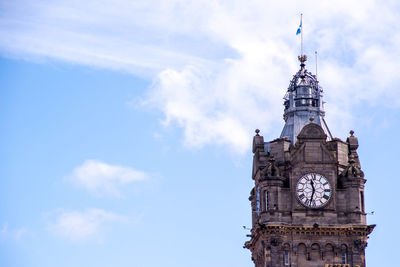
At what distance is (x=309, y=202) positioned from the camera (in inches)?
5162

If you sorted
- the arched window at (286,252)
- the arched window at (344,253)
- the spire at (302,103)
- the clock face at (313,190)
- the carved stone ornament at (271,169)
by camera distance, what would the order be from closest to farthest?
the arched window at (286,252), the arched window at (344,253), the clock face at (313,190), the carved stone ornament at (271,169), the spire at (302,103)

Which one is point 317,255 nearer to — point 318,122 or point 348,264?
point 348,264

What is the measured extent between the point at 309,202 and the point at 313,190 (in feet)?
4.75

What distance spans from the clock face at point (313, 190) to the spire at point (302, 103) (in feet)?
24.5

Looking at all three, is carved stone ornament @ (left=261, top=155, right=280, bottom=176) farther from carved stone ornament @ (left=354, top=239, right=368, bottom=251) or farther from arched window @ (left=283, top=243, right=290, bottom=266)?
carved stone ornament @ (left=354, top=239, right=368, bottom=251)

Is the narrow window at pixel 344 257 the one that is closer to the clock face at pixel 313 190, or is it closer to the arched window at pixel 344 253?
the arched window at pixel 344 253

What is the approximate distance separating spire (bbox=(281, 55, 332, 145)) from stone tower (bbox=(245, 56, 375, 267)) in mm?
2210

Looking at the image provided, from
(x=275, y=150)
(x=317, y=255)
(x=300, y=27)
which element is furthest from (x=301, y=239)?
(x=300, y=27)

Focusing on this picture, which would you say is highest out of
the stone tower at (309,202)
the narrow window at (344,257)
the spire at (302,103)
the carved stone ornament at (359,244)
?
the spire at (302,103)

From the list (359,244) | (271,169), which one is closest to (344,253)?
(359,244)

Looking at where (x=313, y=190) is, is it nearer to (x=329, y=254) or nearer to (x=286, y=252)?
(x=329, y=254)

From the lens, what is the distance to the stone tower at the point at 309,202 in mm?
129750

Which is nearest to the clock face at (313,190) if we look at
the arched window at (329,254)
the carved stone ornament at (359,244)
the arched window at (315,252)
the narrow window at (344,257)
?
the arched window at (315,252)

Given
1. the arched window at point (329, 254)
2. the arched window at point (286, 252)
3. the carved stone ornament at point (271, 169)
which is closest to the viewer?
the arched window at point (286, 252)
